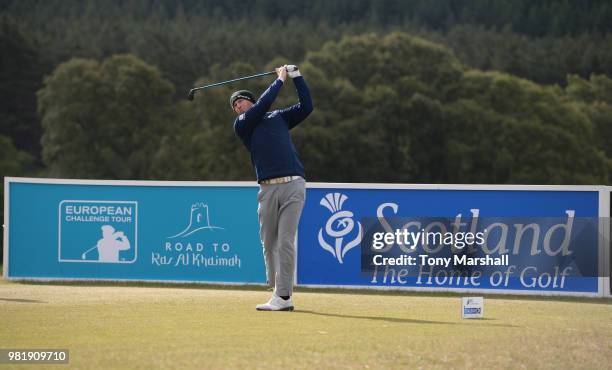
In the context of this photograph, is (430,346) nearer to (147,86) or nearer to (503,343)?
(503,343)

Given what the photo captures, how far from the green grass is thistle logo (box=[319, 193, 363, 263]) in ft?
8.62

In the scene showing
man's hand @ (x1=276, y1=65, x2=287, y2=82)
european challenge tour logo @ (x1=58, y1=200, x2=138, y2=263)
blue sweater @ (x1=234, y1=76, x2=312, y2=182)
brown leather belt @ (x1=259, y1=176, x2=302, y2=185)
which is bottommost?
european challenge tour logo @ (x1=58, y1=200, x2=138, y2=263)

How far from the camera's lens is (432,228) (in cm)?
1520

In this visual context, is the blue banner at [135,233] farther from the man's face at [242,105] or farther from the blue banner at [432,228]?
the man's face at [242,105]

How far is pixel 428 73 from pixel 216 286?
226 feet

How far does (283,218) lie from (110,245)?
216 inches

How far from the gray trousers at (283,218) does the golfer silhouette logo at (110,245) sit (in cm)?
521

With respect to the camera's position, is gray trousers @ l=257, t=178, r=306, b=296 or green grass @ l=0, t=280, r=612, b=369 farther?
gray trousers @ l=257, t=178, r=306, b=296

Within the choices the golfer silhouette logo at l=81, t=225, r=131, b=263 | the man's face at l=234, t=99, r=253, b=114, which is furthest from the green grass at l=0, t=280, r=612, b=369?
the golfer silhouette logo at l=81, t=225, r=131, b=263

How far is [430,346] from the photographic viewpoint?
28.2ft

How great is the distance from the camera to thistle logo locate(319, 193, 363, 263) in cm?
1544

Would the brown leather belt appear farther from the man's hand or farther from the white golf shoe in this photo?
the white golf shoe

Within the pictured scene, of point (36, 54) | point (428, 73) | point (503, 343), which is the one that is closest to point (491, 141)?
point (428, 73)

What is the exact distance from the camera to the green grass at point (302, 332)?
26.1 feet
